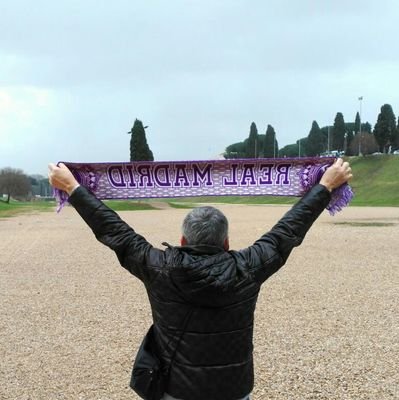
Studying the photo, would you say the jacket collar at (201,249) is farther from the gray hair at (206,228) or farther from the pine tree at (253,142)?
the pine tree at (253,142)

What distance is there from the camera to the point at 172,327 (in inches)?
101

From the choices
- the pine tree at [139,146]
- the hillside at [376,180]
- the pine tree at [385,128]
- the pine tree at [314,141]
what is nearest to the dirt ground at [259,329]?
the pine tree at [139,146]

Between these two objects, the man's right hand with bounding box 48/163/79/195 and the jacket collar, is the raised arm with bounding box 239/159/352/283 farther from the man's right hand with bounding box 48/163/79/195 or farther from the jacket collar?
the man's right hand with bounding box 48/163/79/195

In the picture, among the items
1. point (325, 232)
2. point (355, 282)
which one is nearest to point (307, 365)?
point (355, 282)

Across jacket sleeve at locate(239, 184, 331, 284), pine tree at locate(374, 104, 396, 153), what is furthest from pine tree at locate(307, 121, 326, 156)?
jacket sleeve at locate(239, 184, 331, 284)

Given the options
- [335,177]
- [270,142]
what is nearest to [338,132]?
[270,142]

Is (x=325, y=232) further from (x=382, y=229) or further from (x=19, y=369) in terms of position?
(x=19, y=369)

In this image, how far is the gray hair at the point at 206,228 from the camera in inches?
102

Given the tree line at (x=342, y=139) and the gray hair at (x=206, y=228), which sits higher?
the tree line at (x=342, y=139)

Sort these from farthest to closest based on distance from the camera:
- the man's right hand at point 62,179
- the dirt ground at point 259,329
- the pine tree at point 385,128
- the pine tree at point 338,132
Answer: the pine tree at point 338,132 → the pine tree at point 385,128 → the dirt ground at point 259,329 → the man's right hand at point 62,179

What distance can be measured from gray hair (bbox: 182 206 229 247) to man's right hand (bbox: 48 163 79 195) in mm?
663

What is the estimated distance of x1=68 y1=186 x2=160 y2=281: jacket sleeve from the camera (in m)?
2.63

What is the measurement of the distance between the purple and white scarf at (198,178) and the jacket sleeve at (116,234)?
0.80 metres

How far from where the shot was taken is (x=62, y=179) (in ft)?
9.55
